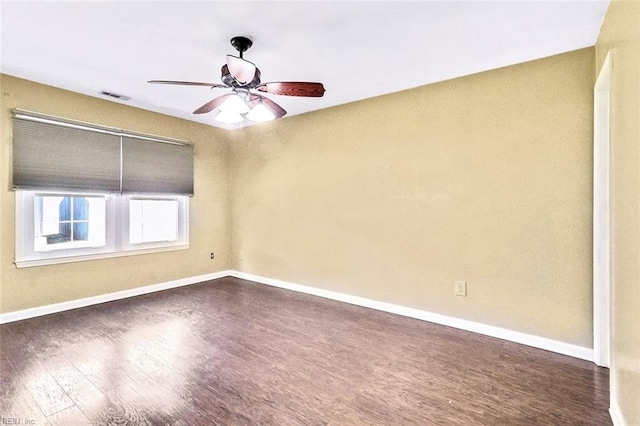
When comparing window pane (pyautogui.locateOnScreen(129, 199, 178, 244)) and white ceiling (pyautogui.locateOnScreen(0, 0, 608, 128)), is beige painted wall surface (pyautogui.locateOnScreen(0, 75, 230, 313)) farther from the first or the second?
white ceiling (pyautogui.locateOnScreen(0, 0, 608, 128))

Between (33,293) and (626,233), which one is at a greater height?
(626,233)

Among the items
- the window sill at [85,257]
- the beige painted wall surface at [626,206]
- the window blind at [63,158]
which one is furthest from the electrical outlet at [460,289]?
the window blind at [63,158]

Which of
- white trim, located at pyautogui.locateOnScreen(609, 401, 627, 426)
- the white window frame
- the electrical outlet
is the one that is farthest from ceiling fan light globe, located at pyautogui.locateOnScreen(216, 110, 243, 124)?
white trim, located at pyautogui.locateOnScreen(609, 401, 627, 426)

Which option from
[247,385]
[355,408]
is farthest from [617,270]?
[247,385]

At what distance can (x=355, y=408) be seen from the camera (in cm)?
187

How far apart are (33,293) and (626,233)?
4.83 metres

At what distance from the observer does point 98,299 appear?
12.3 feet

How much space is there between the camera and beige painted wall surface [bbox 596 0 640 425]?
138cm

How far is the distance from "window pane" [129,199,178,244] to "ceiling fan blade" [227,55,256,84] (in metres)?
2.83

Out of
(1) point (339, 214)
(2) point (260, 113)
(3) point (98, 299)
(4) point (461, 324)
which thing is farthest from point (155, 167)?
(4) point (461, 324)

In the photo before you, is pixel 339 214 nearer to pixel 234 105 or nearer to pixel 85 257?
pixel 234 105

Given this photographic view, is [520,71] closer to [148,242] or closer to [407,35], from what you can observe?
[407,35]

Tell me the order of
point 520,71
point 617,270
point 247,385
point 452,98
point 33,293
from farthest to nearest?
point 33,293 → point 452,98 → point 520,71 → point 247,385 → point 617,270

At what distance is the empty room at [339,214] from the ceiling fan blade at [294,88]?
2 centimetres
